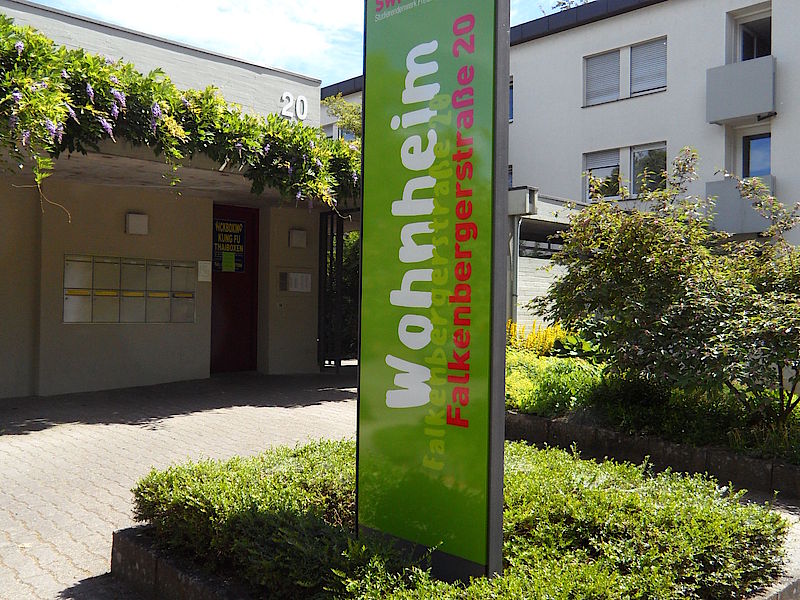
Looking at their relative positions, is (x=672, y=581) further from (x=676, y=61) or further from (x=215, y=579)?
(x=676, y=61)

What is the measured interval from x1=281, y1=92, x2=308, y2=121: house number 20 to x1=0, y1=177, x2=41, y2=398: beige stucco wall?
14.0 ft

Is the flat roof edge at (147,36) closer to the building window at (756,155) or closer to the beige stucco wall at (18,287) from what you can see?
the beige stucco wall at (18,287)

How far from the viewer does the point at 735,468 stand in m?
6.20

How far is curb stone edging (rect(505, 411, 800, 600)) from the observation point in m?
5.95

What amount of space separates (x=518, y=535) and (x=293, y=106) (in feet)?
33.6

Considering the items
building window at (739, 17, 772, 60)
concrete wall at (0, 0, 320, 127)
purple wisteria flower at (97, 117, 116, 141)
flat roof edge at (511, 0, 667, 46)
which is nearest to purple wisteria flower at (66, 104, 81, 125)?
purple wisteria flower at (97, 117, 116, 141)

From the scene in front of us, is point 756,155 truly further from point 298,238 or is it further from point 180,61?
point 180,61

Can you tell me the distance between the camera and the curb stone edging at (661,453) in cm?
595

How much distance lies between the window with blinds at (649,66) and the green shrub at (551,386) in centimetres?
1302

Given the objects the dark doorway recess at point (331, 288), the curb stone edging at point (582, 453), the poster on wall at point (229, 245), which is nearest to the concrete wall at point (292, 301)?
the dark doorway recess at point (331, 288)

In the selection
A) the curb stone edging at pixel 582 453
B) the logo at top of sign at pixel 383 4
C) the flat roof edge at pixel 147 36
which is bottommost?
the curb stone edging at pixel 582 453

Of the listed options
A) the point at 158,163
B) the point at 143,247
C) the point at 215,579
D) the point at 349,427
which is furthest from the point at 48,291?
the point at 215,579

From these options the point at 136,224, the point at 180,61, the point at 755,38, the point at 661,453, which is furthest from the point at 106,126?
the point at 755,38

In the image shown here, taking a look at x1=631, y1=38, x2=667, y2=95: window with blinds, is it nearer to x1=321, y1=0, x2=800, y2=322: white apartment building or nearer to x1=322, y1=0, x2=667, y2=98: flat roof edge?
x1=321, y1=0, x2=800, y2=322: white apartment building
